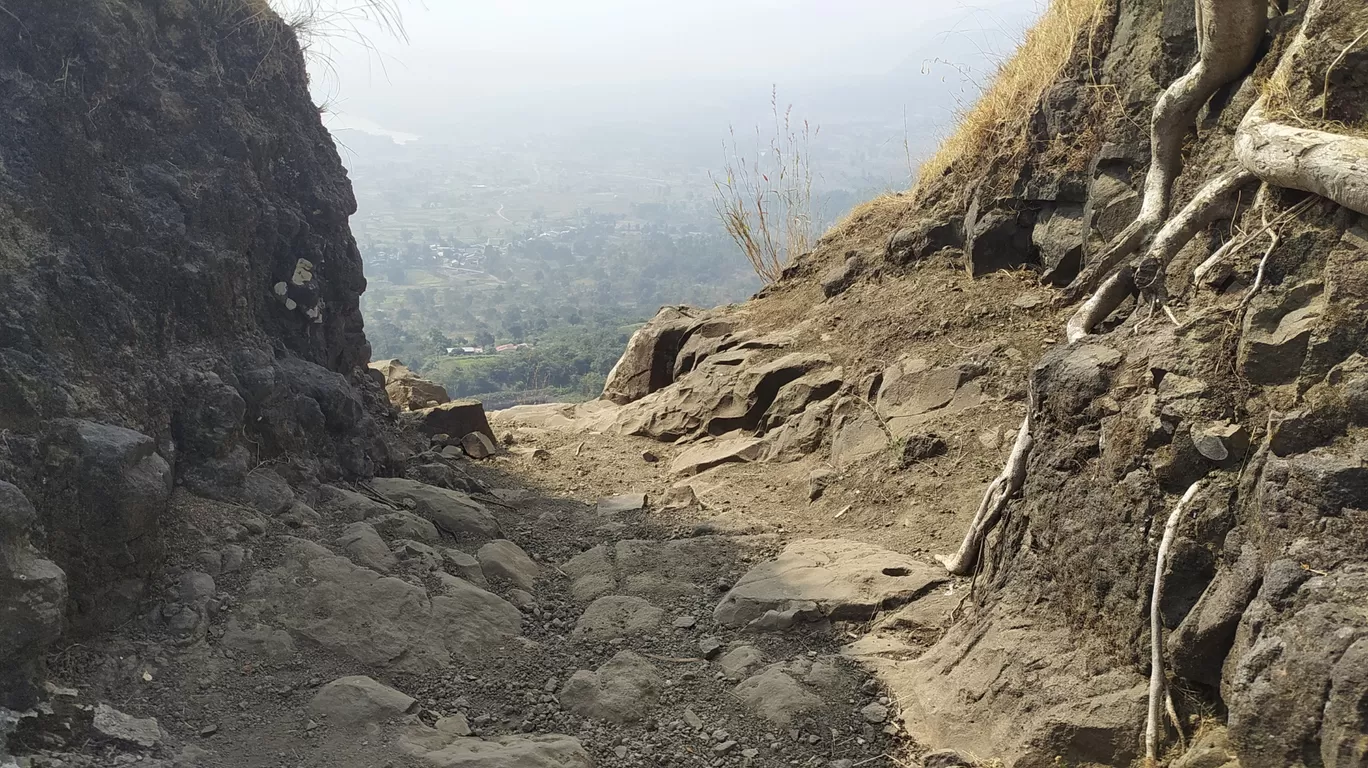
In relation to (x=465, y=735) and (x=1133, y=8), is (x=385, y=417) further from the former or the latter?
(x=1133, y=8)

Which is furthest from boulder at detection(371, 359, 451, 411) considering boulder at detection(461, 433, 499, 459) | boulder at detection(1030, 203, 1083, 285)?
boulder at detection(1030, 203, 1083, 285)

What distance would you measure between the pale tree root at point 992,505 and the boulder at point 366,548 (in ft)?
8.97

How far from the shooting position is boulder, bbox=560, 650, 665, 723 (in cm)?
381

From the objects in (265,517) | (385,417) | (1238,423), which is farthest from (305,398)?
(1238,423)

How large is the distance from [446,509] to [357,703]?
213 cm

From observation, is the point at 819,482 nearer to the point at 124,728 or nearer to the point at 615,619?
the point at 615,619

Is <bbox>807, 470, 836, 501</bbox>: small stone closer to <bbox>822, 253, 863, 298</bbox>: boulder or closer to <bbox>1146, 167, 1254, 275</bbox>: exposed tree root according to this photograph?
<bbox>822, 253, 863, 298</bbox>: boulder

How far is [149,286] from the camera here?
4762mm

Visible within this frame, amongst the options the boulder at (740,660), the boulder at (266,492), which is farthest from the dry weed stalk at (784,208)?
the boulder at (740,660)

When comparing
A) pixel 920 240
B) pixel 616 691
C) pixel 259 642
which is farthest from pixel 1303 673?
pixel 920 240

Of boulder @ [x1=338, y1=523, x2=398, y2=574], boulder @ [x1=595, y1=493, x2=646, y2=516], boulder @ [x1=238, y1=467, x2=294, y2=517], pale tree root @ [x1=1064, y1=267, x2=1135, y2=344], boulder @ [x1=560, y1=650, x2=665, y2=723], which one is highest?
pale tree root @ [x1=1064, y1=267, x2=1135, y2=344]

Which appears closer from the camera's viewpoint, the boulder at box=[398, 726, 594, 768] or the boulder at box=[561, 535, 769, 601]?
the boulder at box=[398, 726, 594, 768]

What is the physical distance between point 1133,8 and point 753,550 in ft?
14.4

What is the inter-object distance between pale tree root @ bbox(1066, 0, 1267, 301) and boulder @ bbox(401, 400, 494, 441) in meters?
4.95
